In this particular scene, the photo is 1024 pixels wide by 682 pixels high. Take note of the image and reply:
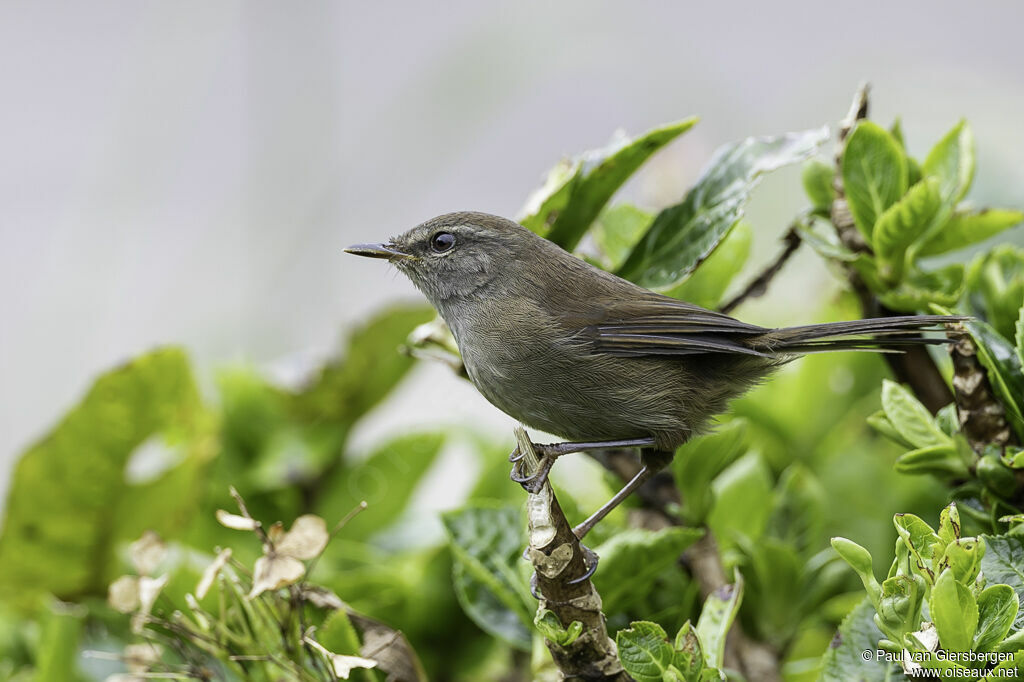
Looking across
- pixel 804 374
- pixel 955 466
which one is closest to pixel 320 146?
pixel 804 374

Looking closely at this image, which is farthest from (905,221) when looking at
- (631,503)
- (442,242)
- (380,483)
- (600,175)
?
(380,483)

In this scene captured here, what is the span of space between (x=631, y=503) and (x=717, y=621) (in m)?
0.41

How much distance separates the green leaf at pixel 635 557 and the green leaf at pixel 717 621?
0.28 feet

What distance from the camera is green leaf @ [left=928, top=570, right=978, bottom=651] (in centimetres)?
107

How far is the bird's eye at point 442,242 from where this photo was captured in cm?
183

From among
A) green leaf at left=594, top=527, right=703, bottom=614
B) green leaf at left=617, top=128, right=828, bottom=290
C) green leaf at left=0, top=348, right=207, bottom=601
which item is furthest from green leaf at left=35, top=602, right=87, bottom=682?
green leaf at left=617, top=128, right=828, bottom=290

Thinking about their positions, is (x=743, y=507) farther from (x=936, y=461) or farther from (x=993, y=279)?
(x=993, y=279)

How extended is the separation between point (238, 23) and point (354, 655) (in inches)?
142

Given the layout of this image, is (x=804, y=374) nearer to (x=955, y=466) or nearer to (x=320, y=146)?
(x=955, y=466)

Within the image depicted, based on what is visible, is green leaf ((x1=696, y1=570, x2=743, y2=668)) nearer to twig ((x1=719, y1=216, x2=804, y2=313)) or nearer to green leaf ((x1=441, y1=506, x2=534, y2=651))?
green leaf ((x1=441, y1=506, x2=534, y2=651))

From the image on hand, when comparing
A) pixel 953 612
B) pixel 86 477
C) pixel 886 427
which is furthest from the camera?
pixel 86 477

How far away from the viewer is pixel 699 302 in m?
1.78

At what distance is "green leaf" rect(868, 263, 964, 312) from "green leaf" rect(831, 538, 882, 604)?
0.55 m

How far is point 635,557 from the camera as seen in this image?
1.47 meters
